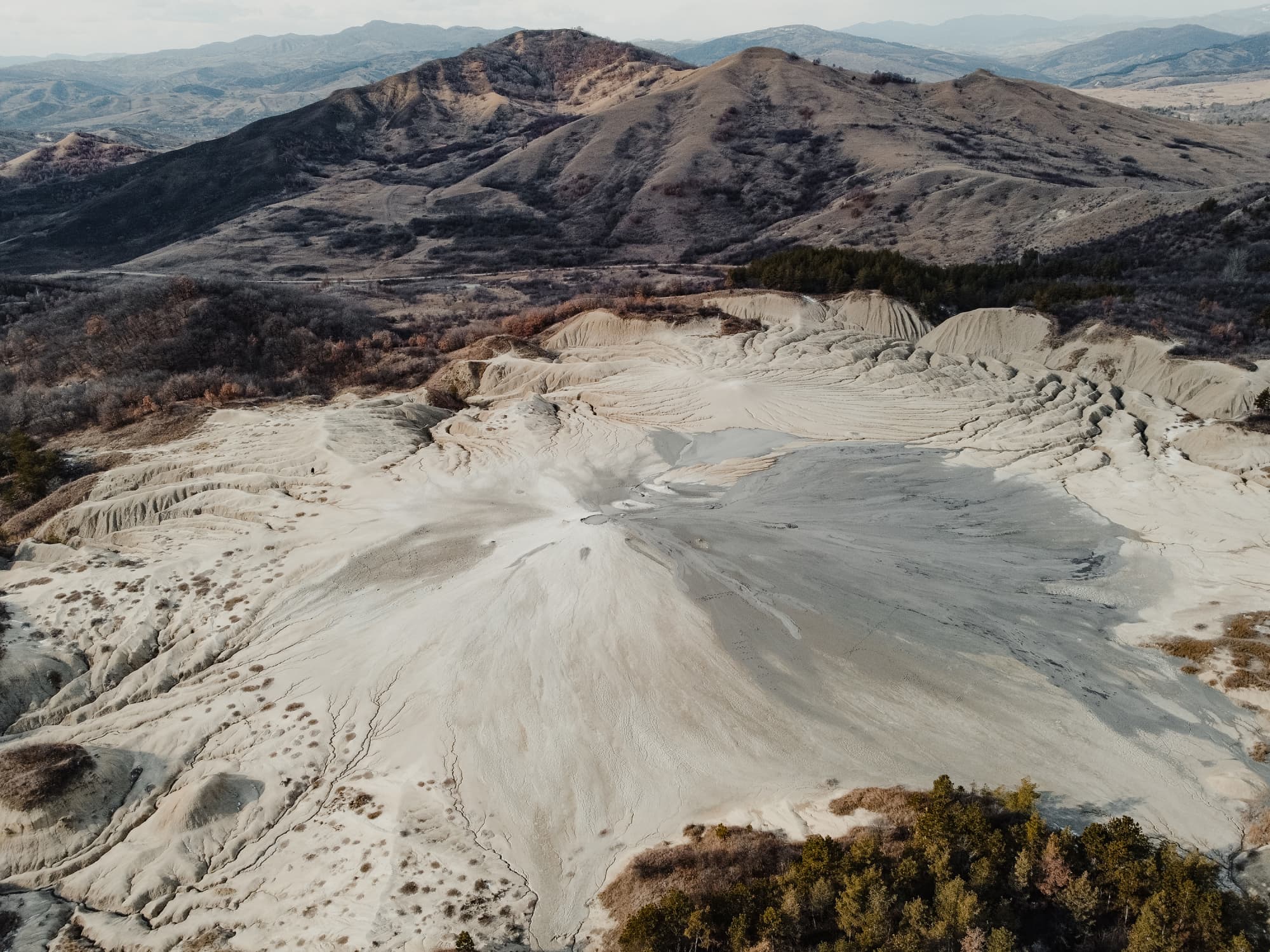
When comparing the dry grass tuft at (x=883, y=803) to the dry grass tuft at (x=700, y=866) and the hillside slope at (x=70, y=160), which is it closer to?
the dry grass tuft at (x=700, y=866)

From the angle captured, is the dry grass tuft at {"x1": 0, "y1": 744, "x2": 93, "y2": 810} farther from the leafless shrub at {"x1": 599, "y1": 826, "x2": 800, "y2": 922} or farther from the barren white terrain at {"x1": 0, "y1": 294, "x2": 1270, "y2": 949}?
the leafless shrub at {"x1": 599, "y1": 826, "x2": 800, "y2": 922}

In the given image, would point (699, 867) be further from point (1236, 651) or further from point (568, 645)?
point (1236, 651)

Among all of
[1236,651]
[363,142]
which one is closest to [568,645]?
[1236,651]

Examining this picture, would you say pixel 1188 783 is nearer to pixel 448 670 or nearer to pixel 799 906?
pixel 799 906

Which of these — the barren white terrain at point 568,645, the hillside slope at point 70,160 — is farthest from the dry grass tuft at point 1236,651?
the hillside slope at point 70,160

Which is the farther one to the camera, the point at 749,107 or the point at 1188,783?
the point at 749,107

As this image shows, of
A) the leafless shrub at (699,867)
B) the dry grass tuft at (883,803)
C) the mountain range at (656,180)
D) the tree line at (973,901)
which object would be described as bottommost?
the leafless shrub at (699,867)

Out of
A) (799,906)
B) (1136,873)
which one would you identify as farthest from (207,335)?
(1136,873)
